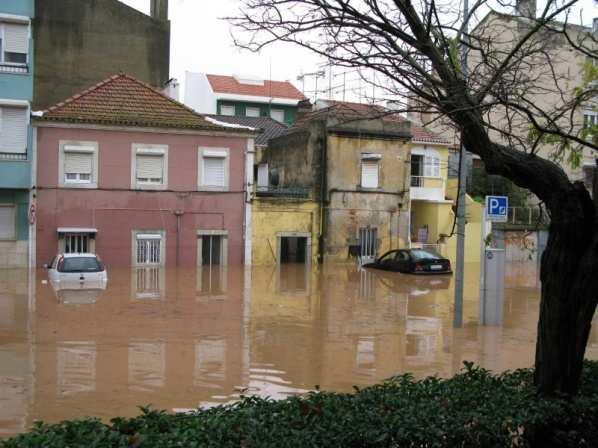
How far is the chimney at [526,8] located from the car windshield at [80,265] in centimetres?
1685

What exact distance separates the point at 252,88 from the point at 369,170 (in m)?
21.0

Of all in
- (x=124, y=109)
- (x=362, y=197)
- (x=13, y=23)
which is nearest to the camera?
(x=13, y=23)

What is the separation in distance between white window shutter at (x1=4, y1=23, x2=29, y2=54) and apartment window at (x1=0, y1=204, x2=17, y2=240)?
5.93 metres

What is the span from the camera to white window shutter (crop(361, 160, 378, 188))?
33.4m

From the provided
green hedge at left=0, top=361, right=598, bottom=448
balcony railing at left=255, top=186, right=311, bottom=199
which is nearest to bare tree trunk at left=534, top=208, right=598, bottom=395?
green hedge at left=0, top=361, right=598, bottom=448

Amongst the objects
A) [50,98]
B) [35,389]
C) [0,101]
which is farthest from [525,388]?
[50,98]

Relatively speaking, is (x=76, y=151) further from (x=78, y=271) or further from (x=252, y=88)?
(x=252, y=88)

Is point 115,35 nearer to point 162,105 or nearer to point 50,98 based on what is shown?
point 50,98

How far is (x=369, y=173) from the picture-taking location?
110 feet

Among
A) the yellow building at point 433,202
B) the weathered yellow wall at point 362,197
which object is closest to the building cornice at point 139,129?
the weathered yellow wall at point 362,197

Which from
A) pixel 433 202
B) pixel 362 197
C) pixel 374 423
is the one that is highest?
pixel 362 197

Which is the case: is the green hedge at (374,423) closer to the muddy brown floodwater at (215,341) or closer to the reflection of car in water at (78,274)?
the muddy brown floodwater at (215,341)

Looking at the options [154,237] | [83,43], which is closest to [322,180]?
[154,237]

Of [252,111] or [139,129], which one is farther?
[252,111]
